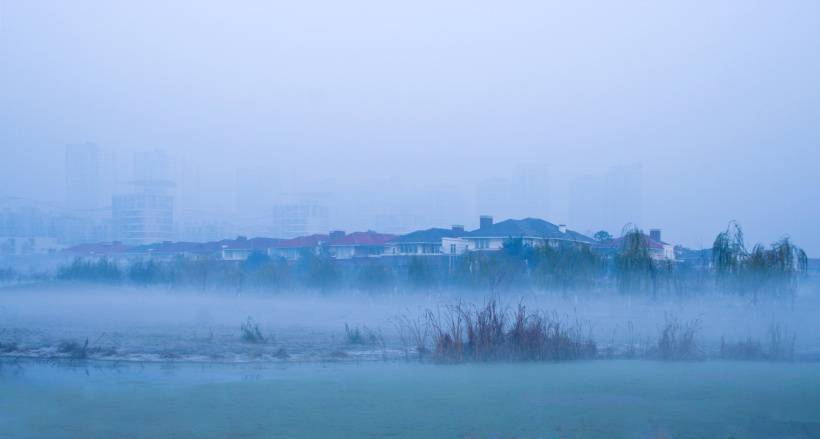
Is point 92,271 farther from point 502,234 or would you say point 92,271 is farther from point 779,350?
point 779,350

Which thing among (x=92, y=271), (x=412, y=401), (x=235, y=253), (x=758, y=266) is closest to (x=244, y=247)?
Result: (x=235, y=253)

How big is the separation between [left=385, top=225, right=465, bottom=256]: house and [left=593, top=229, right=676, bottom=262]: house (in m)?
8.50

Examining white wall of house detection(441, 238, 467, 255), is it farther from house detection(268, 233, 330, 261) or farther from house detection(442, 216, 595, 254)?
house detection(268, 233, 330, 261)

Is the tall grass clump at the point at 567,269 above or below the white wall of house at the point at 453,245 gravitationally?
below

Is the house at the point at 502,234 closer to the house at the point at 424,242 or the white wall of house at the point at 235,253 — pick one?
the house at the point at 424,242

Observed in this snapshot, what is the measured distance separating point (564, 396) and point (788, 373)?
4.61 metres

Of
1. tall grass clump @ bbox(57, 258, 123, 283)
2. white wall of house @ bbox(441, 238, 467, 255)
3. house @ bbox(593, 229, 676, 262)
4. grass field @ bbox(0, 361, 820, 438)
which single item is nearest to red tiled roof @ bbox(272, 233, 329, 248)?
white wall of house @ bbox(441, 238, 467, 255)

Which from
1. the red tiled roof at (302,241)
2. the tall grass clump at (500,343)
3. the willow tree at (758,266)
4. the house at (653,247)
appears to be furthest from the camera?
the red tiled roof at (302,241)

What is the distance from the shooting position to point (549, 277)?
3231 cm

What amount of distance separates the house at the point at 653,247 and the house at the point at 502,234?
1.70 m

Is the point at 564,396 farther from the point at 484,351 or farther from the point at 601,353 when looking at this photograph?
the point at 601,353

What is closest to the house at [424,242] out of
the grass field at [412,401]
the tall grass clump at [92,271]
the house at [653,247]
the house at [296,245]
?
the house at [296,245]

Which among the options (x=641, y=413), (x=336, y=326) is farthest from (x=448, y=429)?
(x=336, y=326)

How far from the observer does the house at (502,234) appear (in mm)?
39812
